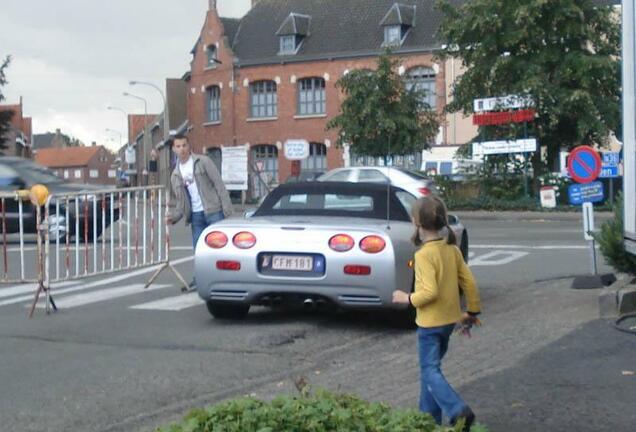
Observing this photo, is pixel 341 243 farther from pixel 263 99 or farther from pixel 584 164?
pixel 263 99

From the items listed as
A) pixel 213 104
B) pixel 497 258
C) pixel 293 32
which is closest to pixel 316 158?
pixel 293 32

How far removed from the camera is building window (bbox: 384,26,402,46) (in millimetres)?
60009

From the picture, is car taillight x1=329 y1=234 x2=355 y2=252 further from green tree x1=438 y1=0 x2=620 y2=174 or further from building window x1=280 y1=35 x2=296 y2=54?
building window x1=280 y1=35 x2=296 y2=54

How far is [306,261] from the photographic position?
391 inches

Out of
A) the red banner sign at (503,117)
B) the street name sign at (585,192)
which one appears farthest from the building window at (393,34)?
the street name sign at (585,192)

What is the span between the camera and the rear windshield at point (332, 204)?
10828 mm

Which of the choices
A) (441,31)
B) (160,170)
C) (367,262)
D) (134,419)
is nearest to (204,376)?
(134,419)

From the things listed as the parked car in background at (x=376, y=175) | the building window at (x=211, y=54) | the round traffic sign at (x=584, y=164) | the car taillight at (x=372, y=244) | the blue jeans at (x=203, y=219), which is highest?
the building window at (x=211, y=54)

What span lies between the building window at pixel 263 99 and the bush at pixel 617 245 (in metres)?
54.1

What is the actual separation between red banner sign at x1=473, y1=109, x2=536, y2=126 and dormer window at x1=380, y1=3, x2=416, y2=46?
23.0m

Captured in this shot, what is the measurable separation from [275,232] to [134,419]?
11.4 ft

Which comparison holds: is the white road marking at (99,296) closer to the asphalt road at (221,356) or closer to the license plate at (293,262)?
the asphalt road at (221,356)

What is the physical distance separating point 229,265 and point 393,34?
5139 cm

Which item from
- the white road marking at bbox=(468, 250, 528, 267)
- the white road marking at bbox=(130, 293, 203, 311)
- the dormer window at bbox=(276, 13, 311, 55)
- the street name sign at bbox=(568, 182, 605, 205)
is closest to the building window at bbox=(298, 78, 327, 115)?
the dormer window at bbox=(276, 13, 311, 55)
